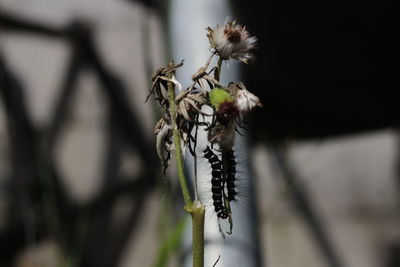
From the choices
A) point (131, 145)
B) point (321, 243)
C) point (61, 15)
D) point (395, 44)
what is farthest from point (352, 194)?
point (61, 15)

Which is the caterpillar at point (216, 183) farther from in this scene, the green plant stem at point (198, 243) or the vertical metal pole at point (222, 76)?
the vertical metal pole at point (222, 76)

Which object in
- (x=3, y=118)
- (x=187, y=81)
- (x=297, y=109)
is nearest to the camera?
(x=187, y=81)

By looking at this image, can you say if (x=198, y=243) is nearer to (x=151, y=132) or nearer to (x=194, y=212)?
(x=194, y=212)

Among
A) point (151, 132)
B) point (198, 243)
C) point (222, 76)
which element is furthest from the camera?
point (151, 132)

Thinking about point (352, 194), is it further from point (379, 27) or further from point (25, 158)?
point (25, 158)

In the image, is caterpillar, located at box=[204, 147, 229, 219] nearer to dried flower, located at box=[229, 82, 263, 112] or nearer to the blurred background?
dried flower, located at box=[229, 82, 263, 112]

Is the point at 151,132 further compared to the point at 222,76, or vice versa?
the point at 151,132

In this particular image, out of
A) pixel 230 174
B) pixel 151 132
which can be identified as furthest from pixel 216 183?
pixel 151 132
